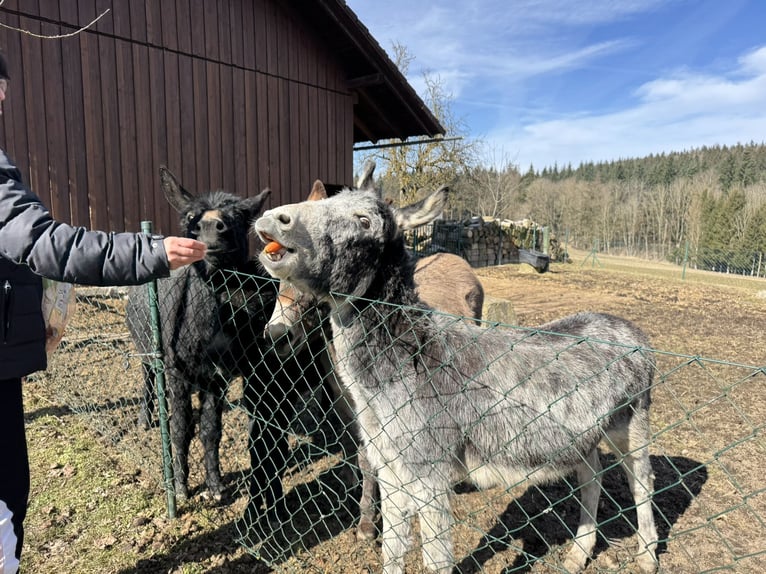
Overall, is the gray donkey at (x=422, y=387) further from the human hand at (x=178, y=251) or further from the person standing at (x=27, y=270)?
the person standing at (x=27, y=270)

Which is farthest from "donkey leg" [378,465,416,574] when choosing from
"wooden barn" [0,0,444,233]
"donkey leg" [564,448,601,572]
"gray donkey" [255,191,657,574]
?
"wooden barn" [0,0,444,233]

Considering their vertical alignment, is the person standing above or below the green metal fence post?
above

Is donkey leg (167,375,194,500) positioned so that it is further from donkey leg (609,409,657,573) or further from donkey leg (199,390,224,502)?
donkey leg (609,409,657,573)

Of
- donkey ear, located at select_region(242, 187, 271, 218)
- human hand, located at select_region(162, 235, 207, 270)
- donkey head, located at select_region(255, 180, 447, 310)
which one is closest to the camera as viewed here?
human hand, located at select_region(162, 235, 207, 270)

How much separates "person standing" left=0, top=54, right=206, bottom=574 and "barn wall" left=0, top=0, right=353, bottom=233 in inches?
243

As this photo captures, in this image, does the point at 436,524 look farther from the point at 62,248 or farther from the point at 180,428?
the point at 180,428

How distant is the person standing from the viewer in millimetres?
1481

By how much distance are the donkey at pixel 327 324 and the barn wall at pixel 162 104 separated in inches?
202

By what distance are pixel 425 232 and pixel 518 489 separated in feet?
65.4

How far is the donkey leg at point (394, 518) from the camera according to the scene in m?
2.36

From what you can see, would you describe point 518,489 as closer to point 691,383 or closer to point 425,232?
point 691,383

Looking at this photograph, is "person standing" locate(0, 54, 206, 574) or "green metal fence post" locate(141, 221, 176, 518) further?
"green metal fence post" locate(141, 221, 176, 518)

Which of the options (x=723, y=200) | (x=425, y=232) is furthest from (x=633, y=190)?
(x=425, y=232)

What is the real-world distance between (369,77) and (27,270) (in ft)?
28.6
